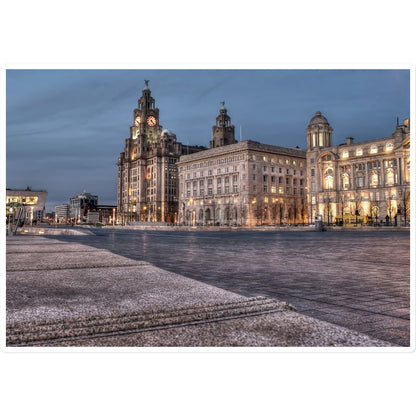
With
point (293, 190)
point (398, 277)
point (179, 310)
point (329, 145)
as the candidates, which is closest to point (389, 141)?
point (329, 145)

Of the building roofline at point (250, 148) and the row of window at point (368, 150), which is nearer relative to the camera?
the row of window at point (368, 150)

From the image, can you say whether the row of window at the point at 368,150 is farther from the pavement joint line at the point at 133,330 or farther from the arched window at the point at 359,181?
the pavement joint line at the point at 133,330

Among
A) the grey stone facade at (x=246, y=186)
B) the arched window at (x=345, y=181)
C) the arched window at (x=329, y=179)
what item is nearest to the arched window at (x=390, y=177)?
the arched window at (x=345, y=181)

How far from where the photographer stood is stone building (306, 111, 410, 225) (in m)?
73.2

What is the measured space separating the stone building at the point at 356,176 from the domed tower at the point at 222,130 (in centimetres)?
4428

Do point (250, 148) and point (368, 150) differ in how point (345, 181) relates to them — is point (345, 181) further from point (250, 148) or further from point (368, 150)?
point (250, 148)

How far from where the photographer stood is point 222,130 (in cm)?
12875

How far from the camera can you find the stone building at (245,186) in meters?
94.6

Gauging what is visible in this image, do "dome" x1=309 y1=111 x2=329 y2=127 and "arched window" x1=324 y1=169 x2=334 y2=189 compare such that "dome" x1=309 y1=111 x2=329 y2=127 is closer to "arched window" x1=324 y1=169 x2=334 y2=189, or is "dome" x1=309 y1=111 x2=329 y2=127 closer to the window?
"arched window" x1=324 y1=169 x2=334 y2=189

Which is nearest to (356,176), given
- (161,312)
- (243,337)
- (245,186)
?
(245,186)

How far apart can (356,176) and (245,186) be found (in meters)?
25.4

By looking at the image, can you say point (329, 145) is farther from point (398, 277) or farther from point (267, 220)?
point (398, 277)

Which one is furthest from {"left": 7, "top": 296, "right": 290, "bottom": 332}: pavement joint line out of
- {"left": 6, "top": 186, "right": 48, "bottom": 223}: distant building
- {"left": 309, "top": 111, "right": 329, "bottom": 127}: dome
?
{"left": 309, "top": 111, "right": 329, "bottom": 127}: dome
